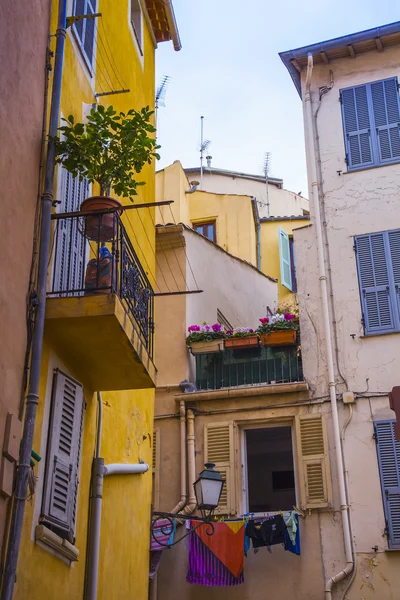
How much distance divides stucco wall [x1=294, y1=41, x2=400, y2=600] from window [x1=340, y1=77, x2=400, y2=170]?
0.16 metres

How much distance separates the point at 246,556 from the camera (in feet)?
41.2

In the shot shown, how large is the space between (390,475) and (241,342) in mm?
3314

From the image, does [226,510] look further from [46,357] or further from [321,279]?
[46,357]

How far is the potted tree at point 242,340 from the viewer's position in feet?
46.7

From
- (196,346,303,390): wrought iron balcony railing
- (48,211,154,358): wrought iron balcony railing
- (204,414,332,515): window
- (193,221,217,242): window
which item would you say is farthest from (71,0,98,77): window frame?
(193,221,217,242): window

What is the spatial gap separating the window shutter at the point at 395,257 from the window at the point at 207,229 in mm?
8162

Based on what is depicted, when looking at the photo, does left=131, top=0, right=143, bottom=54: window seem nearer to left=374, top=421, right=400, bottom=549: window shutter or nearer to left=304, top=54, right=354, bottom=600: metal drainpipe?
left=304, top=54, right=354, bottom=600: metal drainpipe

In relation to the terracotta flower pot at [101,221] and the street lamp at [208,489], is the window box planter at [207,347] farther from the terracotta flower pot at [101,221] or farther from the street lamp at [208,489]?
the terracotta flower pot at [101,221]

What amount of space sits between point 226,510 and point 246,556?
0.73 m

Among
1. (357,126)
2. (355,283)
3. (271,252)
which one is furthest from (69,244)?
(271,252)

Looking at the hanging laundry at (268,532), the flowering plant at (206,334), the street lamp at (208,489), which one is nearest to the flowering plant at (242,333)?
the flowering plant at (206,334)

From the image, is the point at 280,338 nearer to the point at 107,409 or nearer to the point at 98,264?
the point at 107,409

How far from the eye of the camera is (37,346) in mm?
6699

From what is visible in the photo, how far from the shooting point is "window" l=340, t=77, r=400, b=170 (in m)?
15.2
